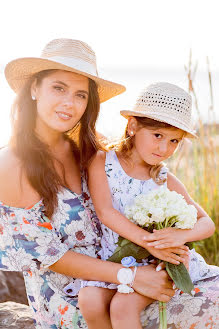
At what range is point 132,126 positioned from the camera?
3264mm

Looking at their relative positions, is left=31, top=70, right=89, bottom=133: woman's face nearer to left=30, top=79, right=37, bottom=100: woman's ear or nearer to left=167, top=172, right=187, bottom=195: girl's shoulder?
left=30, top=79, right=37, bottom=100: woman's ear

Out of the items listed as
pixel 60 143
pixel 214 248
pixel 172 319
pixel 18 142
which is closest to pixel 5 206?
→ pixel 18 142

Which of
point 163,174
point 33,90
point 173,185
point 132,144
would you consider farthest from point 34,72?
point 173,185

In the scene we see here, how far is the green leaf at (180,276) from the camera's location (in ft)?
8.96

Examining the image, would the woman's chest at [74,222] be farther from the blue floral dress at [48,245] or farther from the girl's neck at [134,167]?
the girl's neck at [134,167]

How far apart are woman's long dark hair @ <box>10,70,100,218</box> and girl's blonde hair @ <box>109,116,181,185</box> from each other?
170 millimetres

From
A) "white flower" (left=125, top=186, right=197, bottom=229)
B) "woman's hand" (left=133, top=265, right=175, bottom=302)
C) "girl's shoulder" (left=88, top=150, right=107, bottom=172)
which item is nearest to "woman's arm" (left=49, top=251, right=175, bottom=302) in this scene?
"woman's hand" (left=133, top=265, right=175, bottom=302)

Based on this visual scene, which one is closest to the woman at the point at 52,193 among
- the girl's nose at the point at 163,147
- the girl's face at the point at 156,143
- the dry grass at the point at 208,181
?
the girl's face at the point at 156,143

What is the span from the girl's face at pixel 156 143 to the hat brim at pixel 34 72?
0.40 meters

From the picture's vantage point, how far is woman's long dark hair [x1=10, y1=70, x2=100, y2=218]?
9.58 ft

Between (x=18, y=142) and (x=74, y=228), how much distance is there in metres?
0.64

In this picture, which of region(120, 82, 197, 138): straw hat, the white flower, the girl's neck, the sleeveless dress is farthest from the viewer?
the girl's neck

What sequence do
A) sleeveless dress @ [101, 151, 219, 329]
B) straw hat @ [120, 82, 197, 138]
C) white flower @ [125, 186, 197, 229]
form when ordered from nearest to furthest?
1. white flower @ [125, 186, 197, 229]
2. sleeveless dress @ [101, 151, 219, 329]
3. straw hat @ [120, 82, 197, 138]

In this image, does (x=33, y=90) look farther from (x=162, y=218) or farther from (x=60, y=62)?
(x=162, y=218)
